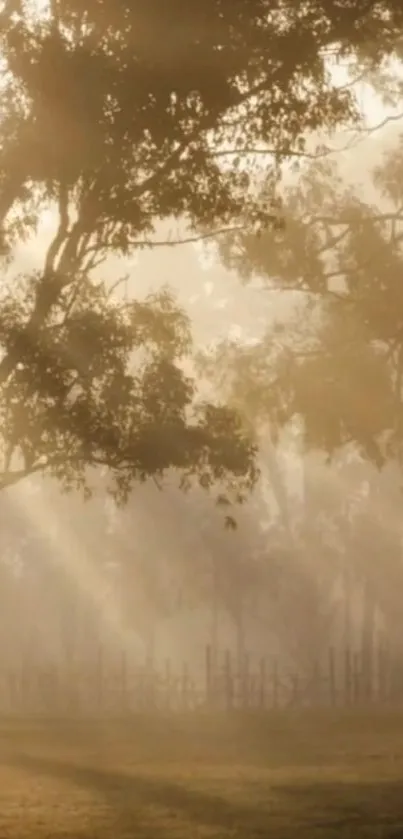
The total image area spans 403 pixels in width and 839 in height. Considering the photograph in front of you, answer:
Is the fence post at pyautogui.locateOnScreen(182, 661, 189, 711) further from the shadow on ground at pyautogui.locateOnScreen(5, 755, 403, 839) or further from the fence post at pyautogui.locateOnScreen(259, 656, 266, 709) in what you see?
the shadow on ground at pyautogui.locateOnScreen(5, 755, 403, 839)

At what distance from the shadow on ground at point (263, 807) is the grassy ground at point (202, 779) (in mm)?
19

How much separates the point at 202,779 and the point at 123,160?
8053mm

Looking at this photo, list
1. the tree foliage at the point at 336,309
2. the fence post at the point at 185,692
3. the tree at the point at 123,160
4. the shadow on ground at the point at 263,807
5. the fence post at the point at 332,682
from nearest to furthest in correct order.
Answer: the shadow on ground at the point at 263,807
the tree at the point at 123,160
the tree foliage at the point at 336,309
the fence post at the point at 185,692
the fence post at the point at 332,682

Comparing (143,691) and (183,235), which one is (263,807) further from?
(143,691)

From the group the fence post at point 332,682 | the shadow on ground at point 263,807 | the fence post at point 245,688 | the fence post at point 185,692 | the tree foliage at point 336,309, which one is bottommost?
the shadow on ground at point 263,807

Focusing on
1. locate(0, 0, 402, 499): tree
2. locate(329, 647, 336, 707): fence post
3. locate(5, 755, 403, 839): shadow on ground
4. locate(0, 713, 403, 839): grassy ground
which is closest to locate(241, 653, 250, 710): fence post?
locate(329, 647, 336, 707): fence post

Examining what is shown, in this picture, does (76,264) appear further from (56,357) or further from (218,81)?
(218,81)

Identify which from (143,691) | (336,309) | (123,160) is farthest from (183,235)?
(143,691)

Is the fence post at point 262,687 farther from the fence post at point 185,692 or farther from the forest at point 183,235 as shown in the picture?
the forest at point 183,235

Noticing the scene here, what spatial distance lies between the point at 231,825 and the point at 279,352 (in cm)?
2290

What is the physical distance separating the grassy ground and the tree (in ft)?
13.1

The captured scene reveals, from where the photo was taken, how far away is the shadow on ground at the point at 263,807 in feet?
48.7

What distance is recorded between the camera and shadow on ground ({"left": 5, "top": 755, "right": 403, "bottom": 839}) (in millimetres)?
14844

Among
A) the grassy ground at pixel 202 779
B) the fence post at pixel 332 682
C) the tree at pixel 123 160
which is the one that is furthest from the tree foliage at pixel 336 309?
the tree at pixel 123 160
